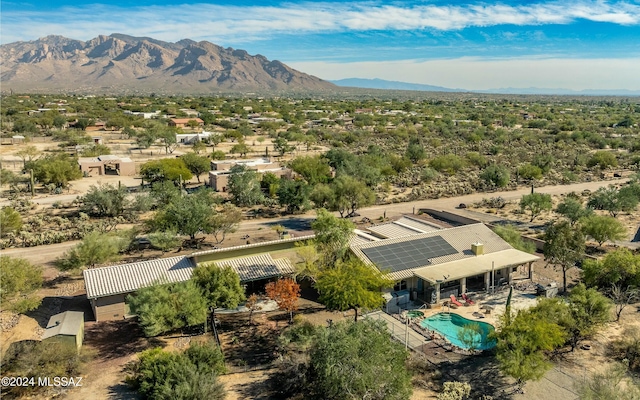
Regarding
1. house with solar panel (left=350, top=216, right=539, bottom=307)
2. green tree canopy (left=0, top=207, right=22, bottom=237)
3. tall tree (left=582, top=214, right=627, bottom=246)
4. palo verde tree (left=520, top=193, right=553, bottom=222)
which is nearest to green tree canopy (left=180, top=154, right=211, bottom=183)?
green tree canopy (left=0, top=207, right=22, bottom=237)

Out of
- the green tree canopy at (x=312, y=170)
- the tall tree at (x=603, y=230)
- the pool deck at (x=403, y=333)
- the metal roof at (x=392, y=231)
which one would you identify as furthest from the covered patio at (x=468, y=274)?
the green tree canopy at (x=312, y=170)

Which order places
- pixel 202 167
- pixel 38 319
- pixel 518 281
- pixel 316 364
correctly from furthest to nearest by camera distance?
pixel 202 167, pixel 518 281, pixel 38 319, pixel 316 364

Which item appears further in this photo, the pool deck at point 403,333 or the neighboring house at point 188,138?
the neighboring house at point 188,138

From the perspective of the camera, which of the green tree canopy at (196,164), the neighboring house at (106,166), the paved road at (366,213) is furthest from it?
the neighboring house at (106,166)

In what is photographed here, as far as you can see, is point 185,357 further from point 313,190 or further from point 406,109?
point 406,109

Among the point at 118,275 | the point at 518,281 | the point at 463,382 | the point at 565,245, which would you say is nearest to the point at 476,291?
the point at 518,281

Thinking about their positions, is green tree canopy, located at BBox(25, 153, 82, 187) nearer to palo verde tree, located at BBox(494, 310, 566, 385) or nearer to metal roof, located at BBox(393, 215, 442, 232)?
metal roof, located at BBox(393, 215, 442, 232)

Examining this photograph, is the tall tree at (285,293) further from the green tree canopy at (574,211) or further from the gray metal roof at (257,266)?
the green tree canopy at (574,211)
